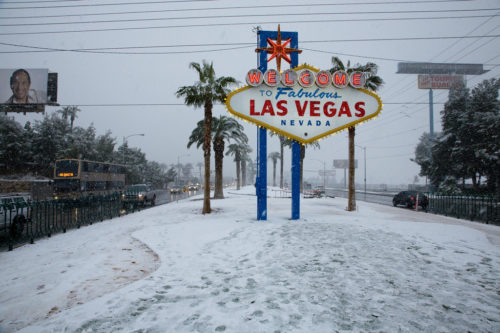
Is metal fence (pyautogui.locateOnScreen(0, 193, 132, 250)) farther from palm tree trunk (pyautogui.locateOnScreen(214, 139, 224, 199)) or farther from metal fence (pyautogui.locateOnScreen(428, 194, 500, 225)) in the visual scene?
metal fence (pyautogui.locateOnScreen(428, 194, 500, 225))

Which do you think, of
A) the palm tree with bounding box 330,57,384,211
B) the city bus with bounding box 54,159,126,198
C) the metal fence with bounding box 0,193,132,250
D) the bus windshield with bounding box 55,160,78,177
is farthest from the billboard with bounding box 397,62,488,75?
the metal fence with bounding box 0,193,132,250

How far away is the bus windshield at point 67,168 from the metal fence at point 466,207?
32151 millimetres

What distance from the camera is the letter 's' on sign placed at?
10.2 metres

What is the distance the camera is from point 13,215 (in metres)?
9.02

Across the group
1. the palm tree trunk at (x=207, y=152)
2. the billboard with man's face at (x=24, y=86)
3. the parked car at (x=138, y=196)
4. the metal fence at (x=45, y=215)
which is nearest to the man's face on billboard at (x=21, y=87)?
the billboard with man's face at (x=24, y=86)

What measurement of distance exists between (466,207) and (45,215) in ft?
76.6

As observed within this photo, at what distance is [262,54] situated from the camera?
10938 mm

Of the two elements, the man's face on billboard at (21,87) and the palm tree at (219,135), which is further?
the man's face on billboard at (21,87)

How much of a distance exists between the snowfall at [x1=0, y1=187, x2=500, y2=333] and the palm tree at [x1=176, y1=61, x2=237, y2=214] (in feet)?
19.2

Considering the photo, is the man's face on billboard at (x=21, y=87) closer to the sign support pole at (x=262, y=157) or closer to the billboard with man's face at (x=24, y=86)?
the billboard with man's face at (x=24, y=86)

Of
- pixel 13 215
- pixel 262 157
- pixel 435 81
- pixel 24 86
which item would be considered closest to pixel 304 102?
pixel 262 157

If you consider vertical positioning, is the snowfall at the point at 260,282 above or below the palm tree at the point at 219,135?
below

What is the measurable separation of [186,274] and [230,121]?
21.3 metres

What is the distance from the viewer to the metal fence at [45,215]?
343 inches
